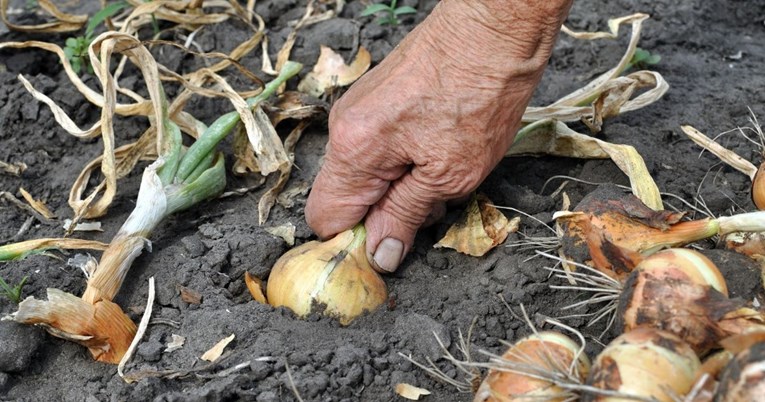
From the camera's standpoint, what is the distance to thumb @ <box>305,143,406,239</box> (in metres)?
1.99

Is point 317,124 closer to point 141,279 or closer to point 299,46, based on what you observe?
point 299,46

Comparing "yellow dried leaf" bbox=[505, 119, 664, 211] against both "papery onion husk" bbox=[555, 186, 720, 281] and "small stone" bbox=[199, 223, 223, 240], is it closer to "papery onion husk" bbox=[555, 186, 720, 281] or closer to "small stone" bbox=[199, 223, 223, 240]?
"papery onion husk" bbox=[555, 186, 720, 281]

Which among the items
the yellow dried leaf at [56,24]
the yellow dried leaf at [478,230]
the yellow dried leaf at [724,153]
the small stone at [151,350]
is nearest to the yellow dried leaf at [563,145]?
the yellow dried leaf at [724,153]

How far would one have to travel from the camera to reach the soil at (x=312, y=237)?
72.2 inches

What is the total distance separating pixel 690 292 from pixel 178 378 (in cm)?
108

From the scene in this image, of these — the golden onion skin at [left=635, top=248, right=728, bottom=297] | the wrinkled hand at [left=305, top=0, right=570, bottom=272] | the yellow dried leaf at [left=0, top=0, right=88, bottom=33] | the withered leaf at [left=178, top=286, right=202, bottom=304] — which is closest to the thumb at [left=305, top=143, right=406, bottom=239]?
the wrinkled hand at [left=305, top=0, right=570, bottom=272]

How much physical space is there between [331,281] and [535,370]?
69 centimetres

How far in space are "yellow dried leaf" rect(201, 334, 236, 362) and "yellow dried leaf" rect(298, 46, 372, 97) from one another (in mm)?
1129

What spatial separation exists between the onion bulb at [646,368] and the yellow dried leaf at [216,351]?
0.86 metres

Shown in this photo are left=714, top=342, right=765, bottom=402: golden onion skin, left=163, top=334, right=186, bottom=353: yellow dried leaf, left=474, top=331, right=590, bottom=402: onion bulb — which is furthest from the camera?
left=163, top=334, right=186, bottom=353: yellow dried leaf

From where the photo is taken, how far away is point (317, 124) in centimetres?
274

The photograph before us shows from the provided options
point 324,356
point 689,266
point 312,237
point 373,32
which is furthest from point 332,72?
point 689,266

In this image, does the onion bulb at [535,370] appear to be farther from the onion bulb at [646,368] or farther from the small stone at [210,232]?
the small stone at [210,232]

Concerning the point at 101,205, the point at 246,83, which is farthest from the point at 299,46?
the point at 101,205
